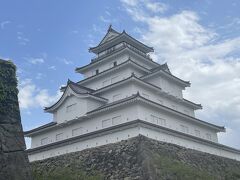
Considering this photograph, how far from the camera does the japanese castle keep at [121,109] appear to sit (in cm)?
2503

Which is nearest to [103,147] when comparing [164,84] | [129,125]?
[129,125]

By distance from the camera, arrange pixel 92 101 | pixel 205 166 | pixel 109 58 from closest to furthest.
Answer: pixel 205 166 → pixel 92 101 → pixel 109 58

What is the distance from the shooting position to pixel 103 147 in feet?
78.7

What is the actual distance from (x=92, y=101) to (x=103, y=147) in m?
5.83

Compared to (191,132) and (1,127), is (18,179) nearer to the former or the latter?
(1,127)

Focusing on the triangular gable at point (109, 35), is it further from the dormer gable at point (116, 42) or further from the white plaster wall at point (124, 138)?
the white plaster wall at point (124, 138)

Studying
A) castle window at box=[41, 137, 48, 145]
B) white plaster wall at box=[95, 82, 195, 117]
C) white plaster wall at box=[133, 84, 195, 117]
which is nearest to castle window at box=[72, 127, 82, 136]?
castle window at box=[41, 137, 48, 145]

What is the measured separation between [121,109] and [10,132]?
15.5m

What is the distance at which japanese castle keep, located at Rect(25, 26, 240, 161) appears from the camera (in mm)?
25031

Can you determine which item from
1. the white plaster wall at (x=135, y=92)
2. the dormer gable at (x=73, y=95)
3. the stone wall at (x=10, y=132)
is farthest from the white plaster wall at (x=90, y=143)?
the stone wall at (x=10, y=132)

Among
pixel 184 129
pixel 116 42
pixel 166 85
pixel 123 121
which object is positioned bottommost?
pixel 123 121

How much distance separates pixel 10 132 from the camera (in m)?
10.7

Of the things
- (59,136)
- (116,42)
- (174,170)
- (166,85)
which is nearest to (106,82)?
(116,42)

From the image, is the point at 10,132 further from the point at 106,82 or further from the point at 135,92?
the point at 106,82
